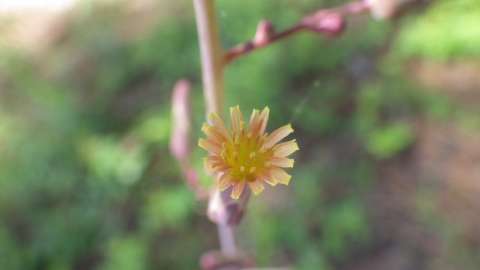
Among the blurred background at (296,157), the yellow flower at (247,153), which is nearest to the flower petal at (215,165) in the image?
the yellow flower at (247,153)

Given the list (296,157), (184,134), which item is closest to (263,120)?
(184,134)

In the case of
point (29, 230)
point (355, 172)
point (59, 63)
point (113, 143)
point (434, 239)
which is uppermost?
point (59, 63)

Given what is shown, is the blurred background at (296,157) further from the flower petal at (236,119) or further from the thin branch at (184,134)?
the flower petal at (236,119)

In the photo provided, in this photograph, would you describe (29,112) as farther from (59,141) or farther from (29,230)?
(29,230)

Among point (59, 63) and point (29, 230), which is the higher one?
point (59, 63)

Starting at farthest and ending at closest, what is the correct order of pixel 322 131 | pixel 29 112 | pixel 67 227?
pixel 29 112
pixel 322 131
pixel 67 227

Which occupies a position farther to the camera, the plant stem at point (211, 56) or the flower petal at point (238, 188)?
the plant stem at point (211, 56)

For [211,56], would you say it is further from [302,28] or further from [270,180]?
[270,180]

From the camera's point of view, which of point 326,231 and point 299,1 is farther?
point 299,1

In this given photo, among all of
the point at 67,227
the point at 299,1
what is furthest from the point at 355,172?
the point at 67,227
